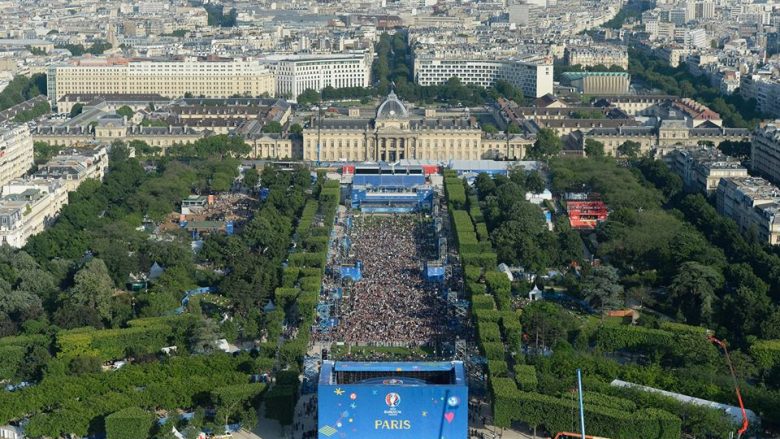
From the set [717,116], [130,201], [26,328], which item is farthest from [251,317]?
[717,116]

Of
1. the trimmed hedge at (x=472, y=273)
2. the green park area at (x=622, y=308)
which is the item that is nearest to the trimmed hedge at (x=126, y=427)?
the green park area at (x=622, y=308)

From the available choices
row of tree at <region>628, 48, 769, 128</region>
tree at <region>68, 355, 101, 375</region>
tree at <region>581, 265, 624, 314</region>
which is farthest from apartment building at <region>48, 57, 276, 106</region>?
tree at <region>68, 355, 101, 375</region>

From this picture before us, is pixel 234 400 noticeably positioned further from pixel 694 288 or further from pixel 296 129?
pixel 296 129

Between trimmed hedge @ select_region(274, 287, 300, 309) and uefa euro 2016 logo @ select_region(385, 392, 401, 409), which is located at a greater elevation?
uefa euro 2016 logo @ select_region(385, 392, 401, 409)

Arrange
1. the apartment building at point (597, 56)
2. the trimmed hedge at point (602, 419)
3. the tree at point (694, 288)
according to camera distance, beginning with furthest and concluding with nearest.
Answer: the apartment building at point (597, 56)
the tree at point (694, 288)
the trimmed hedge at point (602, 419)

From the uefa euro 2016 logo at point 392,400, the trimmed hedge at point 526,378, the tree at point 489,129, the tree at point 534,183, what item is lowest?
the trimmed hedge at point 526,378

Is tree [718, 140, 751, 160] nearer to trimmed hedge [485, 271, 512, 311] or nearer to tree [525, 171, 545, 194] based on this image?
tree [525, 171, 545, 194]

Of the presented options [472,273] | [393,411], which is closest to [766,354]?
[472,273]

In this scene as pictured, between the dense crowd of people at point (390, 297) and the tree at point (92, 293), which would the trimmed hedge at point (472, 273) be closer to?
the dense crowd of people at point (390, 297)
